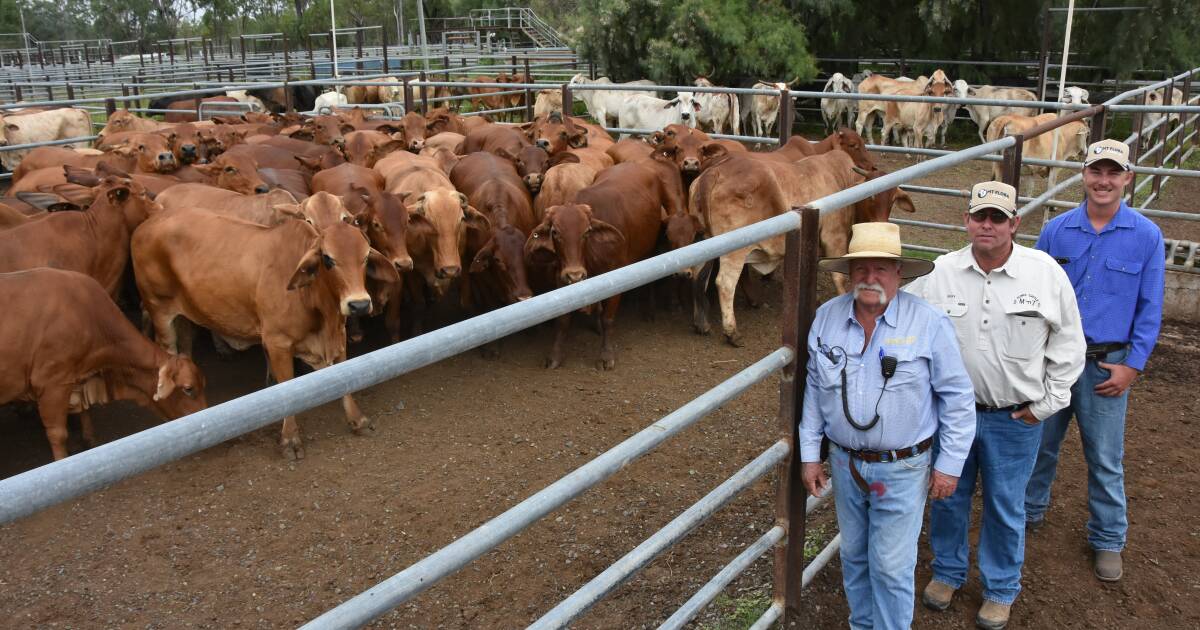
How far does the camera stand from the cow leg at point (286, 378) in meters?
5.94

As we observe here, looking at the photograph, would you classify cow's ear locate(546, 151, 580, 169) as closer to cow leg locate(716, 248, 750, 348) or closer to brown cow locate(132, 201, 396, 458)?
cow leg locate(716, 248, 750, 348)

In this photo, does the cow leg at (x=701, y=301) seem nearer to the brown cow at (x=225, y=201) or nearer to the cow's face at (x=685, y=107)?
the brown cow at (x=225, y=201)

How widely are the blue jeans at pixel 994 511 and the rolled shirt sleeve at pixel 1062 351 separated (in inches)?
5.5

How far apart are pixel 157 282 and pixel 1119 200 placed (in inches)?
241

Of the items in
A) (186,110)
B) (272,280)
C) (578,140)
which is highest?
(186,110)

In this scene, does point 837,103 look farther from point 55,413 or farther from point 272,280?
point 55,413

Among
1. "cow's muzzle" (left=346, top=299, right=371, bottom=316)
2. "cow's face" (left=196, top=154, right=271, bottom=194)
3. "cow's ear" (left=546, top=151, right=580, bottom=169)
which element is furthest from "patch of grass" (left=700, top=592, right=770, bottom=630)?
"cow's face" (left=196, top=154, right=271, bottom=194)

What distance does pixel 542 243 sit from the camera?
287 inches

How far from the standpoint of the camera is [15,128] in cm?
1642

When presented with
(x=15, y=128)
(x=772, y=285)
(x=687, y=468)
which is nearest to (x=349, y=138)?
(x=772, y=285)

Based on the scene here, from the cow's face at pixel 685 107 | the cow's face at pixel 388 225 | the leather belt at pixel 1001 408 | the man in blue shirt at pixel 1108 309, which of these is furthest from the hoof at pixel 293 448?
the cow's face at pixel 685 107

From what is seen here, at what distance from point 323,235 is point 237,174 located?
3.36 meters

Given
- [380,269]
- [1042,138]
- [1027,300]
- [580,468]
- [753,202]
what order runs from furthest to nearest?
[1042,138] → [753,202] → [380,269] → [1027,300] → [580,468]

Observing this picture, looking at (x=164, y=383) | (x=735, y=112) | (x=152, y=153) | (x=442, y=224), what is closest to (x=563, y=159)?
(x=442, y=224)
